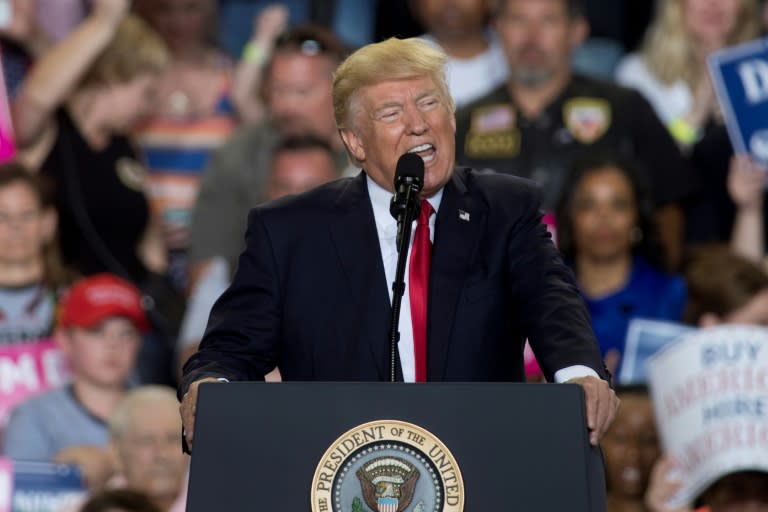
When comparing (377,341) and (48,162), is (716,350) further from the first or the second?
(48,162)

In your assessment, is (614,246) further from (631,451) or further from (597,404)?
(597,404)

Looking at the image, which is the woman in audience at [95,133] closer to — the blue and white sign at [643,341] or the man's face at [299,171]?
the man's face at [299,171]

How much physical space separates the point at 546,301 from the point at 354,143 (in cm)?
48

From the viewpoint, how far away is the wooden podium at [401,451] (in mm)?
2432

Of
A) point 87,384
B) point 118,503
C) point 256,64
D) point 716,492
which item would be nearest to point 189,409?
point 118,503

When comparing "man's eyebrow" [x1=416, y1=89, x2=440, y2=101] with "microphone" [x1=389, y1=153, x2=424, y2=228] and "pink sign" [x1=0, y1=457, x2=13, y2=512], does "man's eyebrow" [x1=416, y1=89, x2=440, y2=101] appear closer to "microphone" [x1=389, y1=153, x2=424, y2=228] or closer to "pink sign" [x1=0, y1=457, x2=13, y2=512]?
"microphone" [x1=389, y1=153, x2=424, y2=228]

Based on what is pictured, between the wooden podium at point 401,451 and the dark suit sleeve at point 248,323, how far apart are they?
30 cm

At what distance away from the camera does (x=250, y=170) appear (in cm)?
600

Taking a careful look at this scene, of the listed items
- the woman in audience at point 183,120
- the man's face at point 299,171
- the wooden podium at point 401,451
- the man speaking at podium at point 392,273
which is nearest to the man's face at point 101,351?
the man's face at point 299,171

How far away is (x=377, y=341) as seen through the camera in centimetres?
280

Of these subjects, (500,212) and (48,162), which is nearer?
(500,212)

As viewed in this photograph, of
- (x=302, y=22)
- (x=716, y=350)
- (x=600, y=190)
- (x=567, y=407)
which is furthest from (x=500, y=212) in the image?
(x=302, y=22)

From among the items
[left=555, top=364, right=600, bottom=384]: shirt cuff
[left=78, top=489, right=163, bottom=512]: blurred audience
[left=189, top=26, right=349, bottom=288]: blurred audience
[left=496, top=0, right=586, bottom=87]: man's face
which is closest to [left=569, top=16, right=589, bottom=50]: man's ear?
[left=496, top=0, right=586, bottom=87]: man's face

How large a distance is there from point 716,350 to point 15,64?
10.1ft
